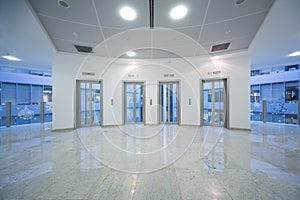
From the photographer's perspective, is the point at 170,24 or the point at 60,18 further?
the point at 170,24

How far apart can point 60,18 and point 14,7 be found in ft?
2.48

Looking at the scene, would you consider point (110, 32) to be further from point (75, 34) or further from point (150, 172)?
point (150, 172)

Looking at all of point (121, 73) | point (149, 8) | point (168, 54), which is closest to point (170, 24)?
point (149, 8)

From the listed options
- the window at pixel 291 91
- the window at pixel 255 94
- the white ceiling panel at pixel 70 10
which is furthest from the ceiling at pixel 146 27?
the window at pixel 291 91

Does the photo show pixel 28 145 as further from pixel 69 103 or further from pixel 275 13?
pixel 275 13

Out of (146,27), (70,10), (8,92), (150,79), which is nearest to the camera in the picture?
(70,10)

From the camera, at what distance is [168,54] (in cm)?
494

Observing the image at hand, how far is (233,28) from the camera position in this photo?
10.7ft

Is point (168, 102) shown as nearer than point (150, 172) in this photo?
No

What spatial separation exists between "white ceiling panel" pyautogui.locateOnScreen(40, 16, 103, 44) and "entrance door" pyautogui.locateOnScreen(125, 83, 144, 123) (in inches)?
104

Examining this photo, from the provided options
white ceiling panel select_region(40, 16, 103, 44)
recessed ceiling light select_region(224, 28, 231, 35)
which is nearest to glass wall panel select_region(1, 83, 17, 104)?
white ceiling panel select_region(40, 16, 103, 44)

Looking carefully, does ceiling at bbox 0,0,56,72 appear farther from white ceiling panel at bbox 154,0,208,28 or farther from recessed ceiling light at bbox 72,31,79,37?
white ceiling panel at bbox 154,0,208,28

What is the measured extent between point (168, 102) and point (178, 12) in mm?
3784

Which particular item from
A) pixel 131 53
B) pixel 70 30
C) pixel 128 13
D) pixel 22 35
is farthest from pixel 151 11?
pixel 22 35
